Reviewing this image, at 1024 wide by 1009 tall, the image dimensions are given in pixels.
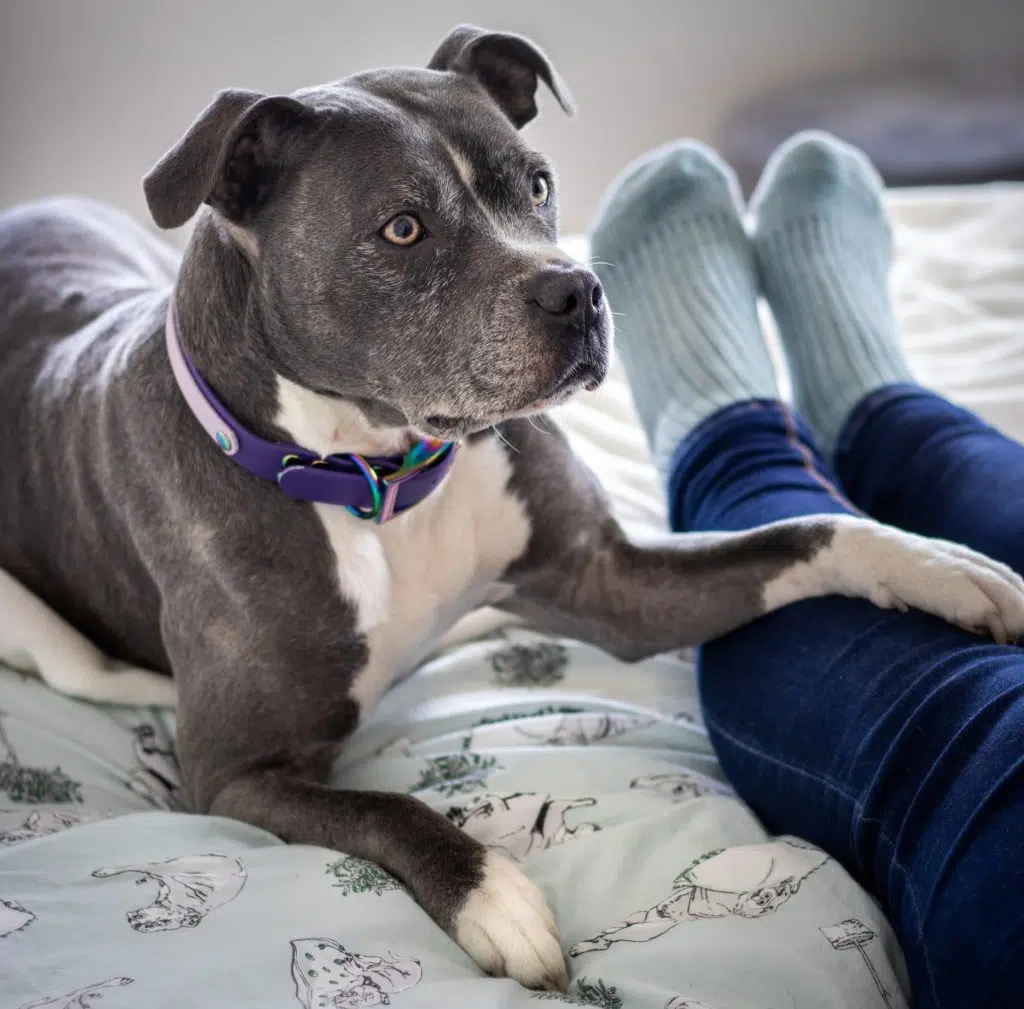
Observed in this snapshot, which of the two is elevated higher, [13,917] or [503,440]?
[503,440]

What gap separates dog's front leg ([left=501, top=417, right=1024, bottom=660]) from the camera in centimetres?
139

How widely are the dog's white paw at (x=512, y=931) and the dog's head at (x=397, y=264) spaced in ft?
1.62

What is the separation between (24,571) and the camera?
1.76m

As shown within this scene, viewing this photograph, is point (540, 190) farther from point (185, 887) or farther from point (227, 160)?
point (185, 887)

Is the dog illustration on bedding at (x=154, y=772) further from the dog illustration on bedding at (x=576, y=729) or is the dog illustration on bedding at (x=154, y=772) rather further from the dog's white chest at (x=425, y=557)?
the dog illustration on bedding at (x=576, y=729)

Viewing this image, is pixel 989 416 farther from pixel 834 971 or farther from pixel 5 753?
pixel 5 753

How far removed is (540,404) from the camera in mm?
1312

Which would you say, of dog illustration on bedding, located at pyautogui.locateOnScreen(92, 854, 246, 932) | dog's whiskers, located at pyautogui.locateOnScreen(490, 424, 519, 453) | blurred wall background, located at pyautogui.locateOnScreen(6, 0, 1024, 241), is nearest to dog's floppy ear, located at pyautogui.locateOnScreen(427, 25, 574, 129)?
dog's whiskers, located at pyautogui.locateOnScreen(490, 424, 519, 453)

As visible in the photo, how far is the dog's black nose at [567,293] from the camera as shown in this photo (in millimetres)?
1267

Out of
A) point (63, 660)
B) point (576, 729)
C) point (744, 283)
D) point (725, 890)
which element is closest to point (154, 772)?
point (63, 660)

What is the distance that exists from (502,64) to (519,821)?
965 mm

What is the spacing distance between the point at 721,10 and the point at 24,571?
2.49m

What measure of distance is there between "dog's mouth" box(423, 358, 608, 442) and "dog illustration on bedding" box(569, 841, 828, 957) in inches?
19.9

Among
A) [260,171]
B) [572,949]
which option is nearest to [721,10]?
[260,171]
